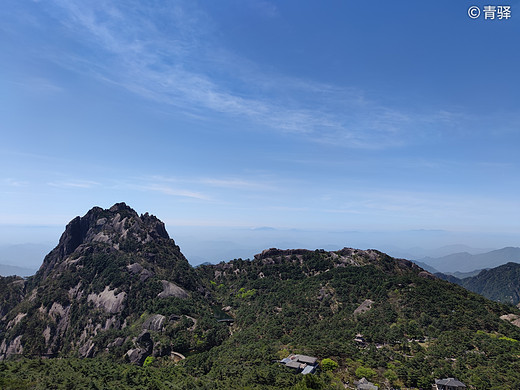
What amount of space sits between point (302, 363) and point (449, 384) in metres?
26.4

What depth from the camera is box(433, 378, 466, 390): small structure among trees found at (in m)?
48.2

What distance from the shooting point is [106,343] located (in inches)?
3622

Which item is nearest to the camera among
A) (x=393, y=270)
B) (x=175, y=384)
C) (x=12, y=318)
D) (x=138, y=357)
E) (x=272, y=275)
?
(x=175, y=384)

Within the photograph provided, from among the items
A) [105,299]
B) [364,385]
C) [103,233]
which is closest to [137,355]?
[105,299]

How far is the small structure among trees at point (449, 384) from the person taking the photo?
48.2 meters

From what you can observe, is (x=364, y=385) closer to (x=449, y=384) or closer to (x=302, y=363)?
(x=302, y=363)

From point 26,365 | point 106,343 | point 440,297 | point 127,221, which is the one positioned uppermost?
point 127,221

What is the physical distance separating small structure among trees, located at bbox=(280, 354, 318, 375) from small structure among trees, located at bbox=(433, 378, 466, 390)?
2220cm

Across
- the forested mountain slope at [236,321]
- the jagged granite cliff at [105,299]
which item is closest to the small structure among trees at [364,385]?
the forested mountain slope at [236,321]

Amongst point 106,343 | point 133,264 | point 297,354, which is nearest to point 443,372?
point 297,354

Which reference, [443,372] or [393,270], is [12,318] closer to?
[443,372]

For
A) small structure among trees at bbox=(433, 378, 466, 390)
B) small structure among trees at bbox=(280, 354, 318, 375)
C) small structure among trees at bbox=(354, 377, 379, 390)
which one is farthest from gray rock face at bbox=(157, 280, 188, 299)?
small structure among trees at bbox=(433, 378, 466, 390)

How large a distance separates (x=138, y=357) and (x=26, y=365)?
1209 inches

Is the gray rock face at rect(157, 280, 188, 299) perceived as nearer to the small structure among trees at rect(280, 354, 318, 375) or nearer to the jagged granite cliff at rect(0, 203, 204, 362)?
the jagged granite cliff at rect(0, 203, 204, 362)
